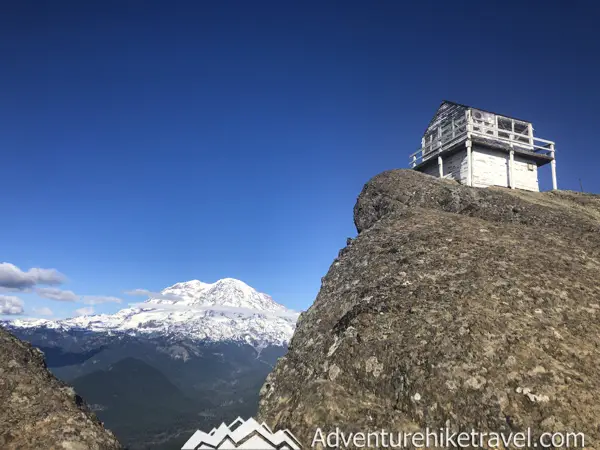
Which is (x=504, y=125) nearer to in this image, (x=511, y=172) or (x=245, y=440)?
(x=511, y=172)

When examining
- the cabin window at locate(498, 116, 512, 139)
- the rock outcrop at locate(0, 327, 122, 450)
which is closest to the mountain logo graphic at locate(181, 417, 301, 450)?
the rock outcrop at locate(0, 327, 122, 450)

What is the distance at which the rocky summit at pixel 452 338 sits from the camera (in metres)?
11.0

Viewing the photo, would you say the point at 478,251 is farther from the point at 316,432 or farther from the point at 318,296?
the point at 316,432

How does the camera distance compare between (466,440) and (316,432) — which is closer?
(466,440)

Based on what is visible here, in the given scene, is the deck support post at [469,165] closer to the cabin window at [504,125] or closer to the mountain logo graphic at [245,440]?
the cabin window at [504,125]

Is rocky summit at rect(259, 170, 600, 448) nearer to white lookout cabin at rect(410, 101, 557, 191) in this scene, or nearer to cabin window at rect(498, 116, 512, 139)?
white lookout cabin at rect(410, 101, 557, 191)

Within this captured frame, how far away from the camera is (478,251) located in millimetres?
18172

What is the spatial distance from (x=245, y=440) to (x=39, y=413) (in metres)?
6.29

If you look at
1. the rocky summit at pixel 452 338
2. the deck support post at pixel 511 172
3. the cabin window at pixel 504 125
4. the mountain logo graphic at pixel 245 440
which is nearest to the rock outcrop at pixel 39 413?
the mountain logo graphic at pixel 245 440

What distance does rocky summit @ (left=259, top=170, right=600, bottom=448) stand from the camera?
1095 cm

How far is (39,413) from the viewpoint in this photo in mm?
12062

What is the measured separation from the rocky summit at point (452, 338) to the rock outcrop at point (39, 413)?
17.9ft

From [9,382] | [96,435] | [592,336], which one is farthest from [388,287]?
[9,382]

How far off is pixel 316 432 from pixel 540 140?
50.1m
